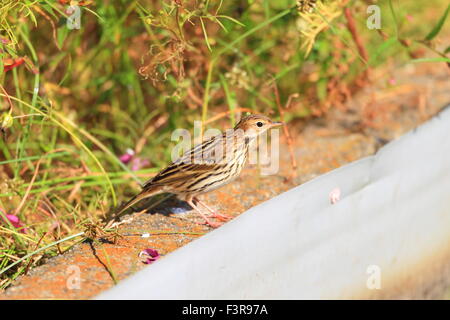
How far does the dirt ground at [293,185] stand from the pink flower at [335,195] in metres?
0.51

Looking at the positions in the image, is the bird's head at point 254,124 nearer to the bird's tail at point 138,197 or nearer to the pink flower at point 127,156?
the bird's tail at point 138,197

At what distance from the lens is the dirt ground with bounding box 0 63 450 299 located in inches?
121

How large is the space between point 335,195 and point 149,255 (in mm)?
947

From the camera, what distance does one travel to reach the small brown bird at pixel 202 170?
4.00 m

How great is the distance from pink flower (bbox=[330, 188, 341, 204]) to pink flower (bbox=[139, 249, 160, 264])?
2.86 feet

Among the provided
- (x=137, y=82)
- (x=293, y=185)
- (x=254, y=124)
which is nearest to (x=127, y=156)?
(x=137, y=82)

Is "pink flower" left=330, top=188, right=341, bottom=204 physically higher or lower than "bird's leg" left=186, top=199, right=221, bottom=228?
higher

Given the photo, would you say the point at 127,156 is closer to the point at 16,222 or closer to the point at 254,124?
the point at 254,124

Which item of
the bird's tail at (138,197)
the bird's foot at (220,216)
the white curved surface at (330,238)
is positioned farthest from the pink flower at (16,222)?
the white curved surface at (330,238)

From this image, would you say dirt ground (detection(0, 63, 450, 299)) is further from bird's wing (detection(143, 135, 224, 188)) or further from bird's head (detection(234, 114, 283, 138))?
bird's head (detection(234, 114, 283, 138))

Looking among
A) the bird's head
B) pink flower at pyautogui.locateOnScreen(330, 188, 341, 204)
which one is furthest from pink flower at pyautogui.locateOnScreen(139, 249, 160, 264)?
the bird's head

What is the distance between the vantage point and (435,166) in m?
3.28

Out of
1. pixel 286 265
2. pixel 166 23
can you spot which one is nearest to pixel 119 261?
pixel 286 265
